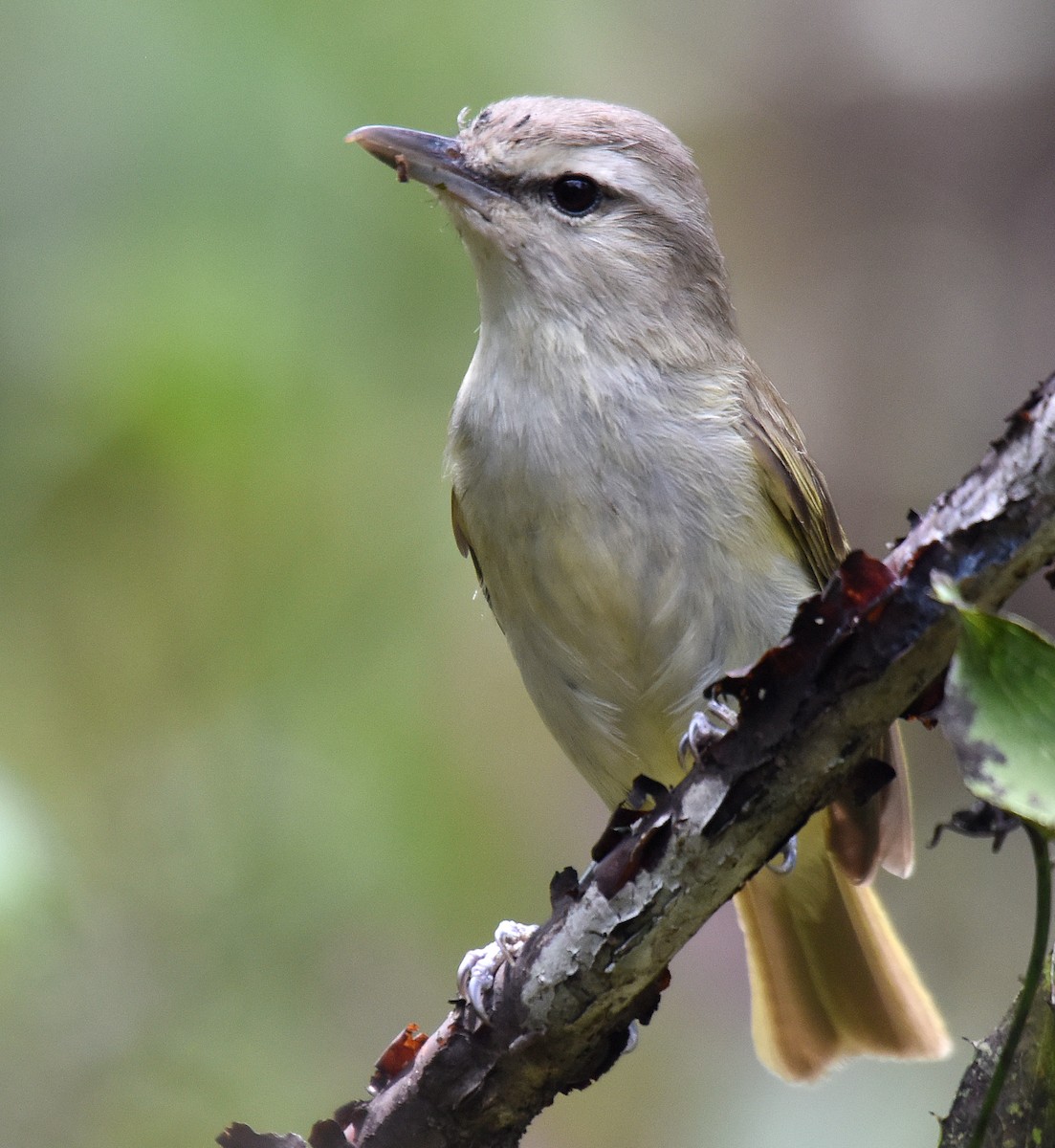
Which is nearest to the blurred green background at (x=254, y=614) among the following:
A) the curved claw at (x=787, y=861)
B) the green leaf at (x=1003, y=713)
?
the curved claw at (x=787, y=861)

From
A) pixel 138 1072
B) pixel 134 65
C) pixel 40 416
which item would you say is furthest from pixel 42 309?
pixel 138 1072

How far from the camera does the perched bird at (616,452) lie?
9.05ft

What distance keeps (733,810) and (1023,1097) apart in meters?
0.57

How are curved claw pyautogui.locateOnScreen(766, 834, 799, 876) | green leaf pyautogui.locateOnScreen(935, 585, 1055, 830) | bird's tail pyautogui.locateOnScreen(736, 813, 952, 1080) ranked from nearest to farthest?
1. green leaf pyautogui.locateOnScreen(935, 585, 1055, 830)
2. curved claw pyautogui.locateOnScreen(766, 834, 799, 876)
3. bird's tail pyautogui.locateOnScreen(736, 813, 952, 1080)

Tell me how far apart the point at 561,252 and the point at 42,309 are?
1101 mm

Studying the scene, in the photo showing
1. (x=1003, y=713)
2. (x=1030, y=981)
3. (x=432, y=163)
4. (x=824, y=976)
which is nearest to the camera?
(x=1003, y=713)

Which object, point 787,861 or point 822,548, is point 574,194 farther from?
point 787,861

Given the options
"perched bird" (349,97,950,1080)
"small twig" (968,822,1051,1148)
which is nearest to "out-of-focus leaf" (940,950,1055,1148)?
"small twig" (968,822,1051,1148)

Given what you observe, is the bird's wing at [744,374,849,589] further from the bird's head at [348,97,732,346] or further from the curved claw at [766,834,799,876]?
the curved claw at [766,834,799,876]

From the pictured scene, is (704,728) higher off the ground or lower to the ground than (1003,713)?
higher

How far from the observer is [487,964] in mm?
2393

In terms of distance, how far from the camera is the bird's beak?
2852 mm

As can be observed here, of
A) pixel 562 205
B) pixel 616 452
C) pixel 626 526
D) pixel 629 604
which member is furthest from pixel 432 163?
Answer: pixel 629 604

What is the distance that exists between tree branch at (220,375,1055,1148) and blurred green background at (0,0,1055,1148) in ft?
1.75
